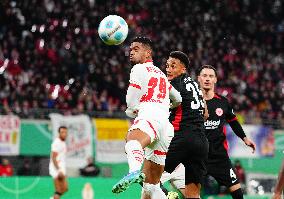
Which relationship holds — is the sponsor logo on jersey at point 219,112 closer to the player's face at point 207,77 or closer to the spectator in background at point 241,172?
the player's face at point 207,77

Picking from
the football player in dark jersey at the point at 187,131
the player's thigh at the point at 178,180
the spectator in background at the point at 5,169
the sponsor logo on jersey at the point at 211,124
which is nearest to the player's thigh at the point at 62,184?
the spectator in background at the point at 5,169

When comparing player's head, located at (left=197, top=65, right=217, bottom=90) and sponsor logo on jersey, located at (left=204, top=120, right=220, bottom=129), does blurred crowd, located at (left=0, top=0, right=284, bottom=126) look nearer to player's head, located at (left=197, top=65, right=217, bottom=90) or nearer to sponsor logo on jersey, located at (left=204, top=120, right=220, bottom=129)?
player's head, located at (left=197, top=65, right=217, bottom=90)

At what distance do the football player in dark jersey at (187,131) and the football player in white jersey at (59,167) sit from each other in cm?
674

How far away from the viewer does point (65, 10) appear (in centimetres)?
2495

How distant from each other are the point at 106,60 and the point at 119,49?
894 mm

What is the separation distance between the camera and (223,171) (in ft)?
32.6

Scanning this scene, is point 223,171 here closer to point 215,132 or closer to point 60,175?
point 215,132

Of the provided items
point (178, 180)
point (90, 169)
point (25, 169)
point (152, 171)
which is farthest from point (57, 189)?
point (152, 171)

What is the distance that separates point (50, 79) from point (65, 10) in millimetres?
4588

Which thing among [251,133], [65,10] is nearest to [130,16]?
[65,10]

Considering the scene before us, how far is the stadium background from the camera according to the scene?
18.3 m

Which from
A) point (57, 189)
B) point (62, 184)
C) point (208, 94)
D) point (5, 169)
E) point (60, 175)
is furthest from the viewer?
point (5, 169)

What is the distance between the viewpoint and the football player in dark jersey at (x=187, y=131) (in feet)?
28.5

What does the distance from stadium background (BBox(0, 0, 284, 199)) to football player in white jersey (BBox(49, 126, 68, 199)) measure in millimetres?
691
